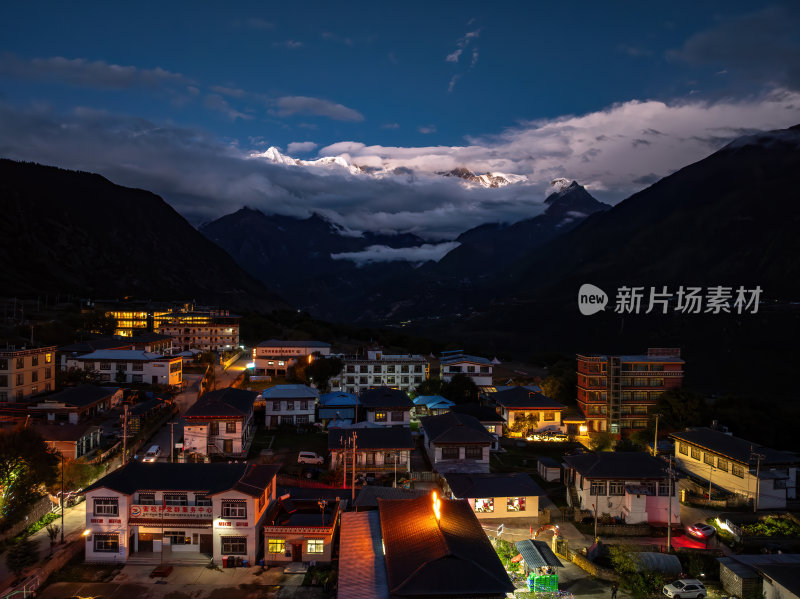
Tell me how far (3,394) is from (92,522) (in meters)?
29.9

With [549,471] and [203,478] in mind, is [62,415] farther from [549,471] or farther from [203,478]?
[549,471]

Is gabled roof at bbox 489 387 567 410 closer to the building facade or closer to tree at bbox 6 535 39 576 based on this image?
the building facade

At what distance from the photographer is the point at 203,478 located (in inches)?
1102

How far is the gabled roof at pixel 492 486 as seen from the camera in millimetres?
31125

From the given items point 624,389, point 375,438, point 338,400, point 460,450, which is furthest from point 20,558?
point 624,389

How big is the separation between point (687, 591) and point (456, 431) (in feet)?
59.0

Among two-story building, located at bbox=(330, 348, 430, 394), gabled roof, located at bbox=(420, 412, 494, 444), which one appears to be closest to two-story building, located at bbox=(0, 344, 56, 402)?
two-story building, located at bbox=(330, 348, 430, 394)

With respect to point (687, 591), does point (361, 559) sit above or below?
above

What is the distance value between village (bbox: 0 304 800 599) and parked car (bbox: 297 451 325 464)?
41 cm

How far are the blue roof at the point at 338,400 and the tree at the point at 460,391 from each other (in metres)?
10.9

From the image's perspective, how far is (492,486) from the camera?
104 feet

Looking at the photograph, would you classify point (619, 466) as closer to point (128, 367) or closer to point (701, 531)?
point (701, 531)

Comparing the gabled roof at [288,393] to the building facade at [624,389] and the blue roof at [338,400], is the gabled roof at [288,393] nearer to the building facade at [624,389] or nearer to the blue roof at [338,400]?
the blue roof at [338,400]

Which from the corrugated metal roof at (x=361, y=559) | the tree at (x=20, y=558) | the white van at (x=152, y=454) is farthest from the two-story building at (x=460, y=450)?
the tree at (x=20, y=558)
